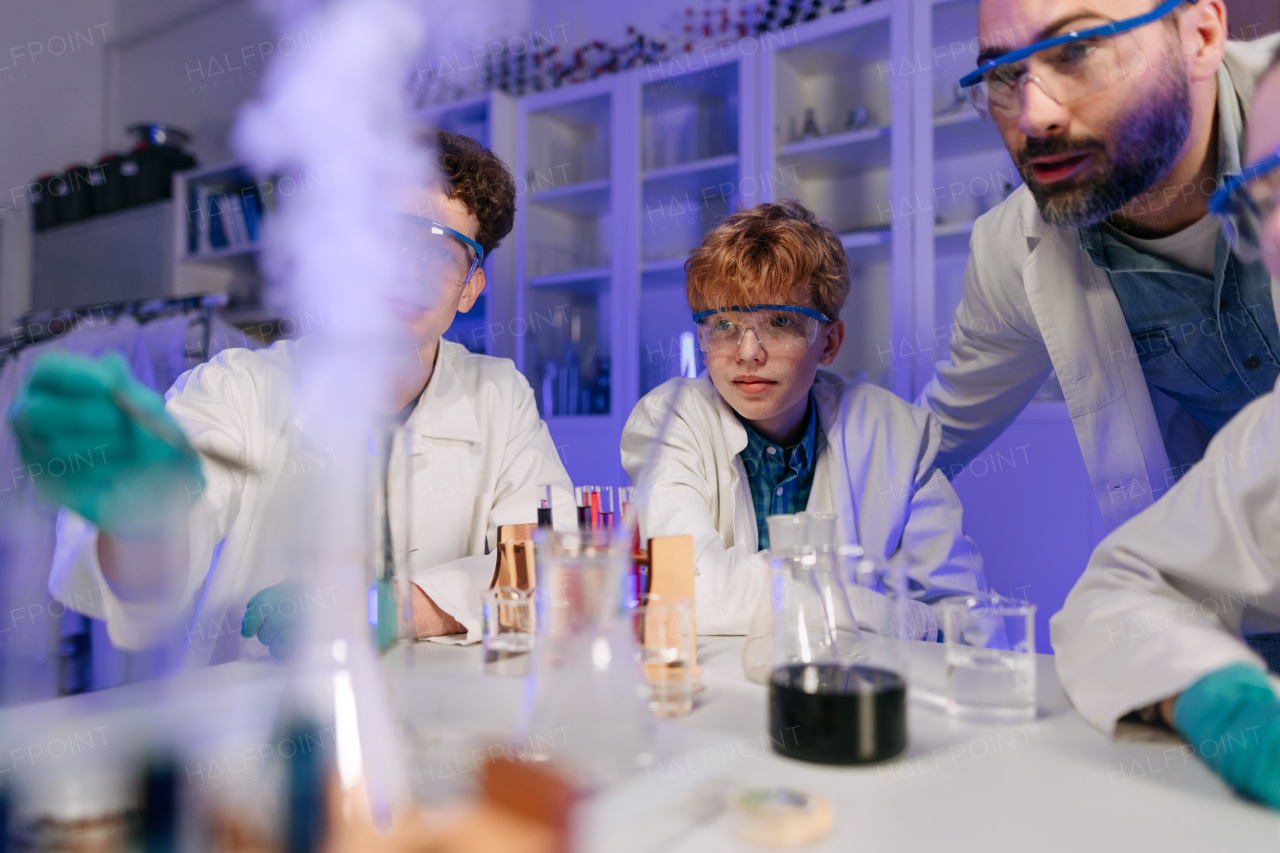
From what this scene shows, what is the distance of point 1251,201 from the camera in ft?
2.38

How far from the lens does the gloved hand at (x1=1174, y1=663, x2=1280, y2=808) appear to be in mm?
601

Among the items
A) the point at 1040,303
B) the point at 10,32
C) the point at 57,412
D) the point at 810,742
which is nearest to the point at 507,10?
the point at 10,32

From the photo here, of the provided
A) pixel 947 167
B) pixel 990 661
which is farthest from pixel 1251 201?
pixel 947 167

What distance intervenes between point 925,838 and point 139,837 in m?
0.48

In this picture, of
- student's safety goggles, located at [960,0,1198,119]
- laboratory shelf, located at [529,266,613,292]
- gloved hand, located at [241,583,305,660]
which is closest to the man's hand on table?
gloved hand, located at [241,583,305,660]

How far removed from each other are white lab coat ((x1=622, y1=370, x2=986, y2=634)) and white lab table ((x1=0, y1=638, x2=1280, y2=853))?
0.75 metres

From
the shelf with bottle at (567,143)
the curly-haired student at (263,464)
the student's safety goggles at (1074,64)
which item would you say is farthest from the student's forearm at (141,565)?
the shelf with bottle at (567,143)

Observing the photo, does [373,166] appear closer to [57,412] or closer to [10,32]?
[57,412]

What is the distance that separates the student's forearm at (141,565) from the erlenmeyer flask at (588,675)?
53 centimetres

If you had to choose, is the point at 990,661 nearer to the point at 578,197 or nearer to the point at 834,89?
the point at 834,89

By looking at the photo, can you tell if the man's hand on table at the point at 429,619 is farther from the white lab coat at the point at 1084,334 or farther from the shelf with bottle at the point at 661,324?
the shelf with bottle at the point at 661,324

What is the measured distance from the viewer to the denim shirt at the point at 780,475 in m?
1.77

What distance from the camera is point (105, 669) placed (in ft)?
6.39

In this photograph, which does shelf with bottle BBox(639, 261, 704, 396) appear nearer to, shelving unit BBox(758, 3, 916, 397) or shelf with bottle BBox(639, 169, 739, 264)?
shelf with bottle BBox(639, 169, 739, 264)
